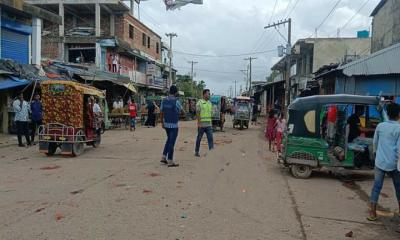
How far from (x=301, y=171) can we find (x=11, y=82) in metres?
13.1

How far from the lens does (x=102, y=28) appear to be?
43.8 metres

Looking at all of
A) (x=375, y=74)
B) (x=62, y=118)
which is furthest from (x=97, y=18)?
(x=62, y=118)

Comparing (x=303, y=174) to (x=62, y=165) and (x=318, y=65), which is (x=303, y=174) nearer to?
(x=62, y=165)

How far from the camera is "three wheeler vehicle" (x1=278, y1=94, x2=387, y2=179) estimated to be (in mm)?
10430

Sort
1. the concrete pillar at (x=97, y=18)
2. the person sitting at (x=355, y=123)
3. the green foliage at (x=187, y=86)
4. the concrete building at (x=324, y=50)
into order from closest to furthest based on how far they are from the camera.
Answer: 1. the person sitting at (x=355, y=123)
2. the concrete building at (x=324, y=50)
3. the concrete pillar at (x=97, y=18)
4. the green foliage at (x=187, y=86)

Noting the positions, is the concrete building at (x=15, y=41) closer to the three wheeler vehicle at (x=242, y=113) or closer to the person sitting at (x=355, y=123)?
the three wheeler vehicle at (x=242, y=113)

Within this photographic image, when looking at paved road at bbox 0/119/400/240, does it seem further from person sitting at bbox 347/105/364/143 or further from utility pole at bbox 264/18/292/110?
utility pole at bbox 264/18/292/110

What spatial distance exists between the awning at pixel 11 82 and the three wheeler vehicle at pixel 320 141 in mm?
12262

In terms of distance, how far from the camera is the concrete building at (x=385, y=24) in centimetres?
2359

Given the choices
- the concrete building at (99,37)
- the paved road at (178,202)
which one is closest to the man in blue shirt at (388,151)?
the paved road at (178,202)

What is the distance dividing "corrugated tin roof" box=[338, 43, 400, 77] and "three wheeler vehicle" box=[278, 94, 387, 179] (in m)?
7.17

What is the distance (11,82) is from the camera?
18500mm

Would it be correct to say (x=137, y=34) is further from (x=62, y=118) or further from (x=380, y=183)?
(x=380, y=183)

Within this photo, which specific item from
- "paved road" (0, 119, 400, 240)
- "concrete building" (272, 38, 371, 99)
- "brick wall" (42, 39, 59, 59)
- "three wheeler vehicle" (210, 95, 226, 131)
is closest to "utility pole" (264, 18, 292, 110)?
"concrete building" (272, 38, 371, 99)
